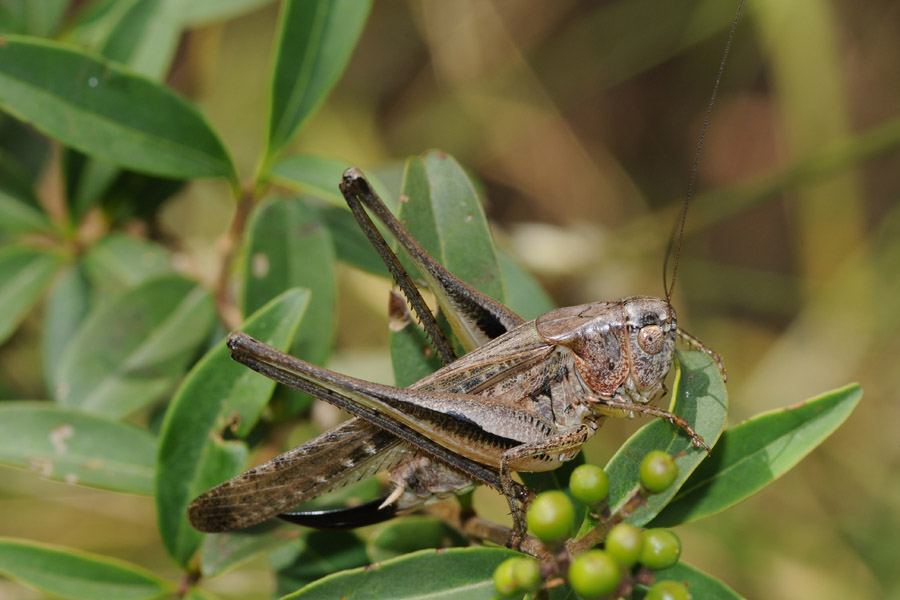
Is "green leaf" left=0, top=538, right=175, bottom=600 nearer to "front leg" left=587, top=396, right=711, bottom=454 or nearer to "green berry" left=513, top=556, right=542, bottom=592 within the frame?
"green berry" left=513, top=556, right=542, bottom=592

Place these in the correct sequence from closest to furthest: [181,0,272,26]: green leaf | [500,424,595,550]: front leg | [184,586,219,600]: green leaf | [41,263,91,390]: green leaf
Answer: [500,424,595,550]: front leg
[184,586,219,600]: green leaf
[41,263,91,390]: green leaf
[181,0,272,26]: green leaf

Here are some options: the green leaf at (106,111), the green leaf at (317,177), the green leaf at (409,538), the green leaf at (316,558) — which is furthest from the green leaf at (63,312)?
the green leaf at (409,538)

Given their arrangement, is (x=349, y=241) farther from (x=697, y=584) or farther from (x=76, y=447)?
(x=697, y=584)

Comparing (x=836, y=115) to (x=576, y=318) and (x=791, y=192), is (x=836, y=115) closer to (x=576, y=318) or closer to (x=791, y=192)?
(x=791, y=192)

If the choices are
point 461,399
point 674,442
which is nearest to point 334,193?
point 461,399

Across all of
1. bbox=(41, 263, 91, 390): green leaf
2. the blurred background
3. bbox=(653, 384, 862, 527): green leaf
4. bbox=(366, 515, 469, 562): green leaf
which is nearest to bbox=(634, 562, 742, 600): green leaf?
bbox=(653, 384, 862, 527): green leaf
